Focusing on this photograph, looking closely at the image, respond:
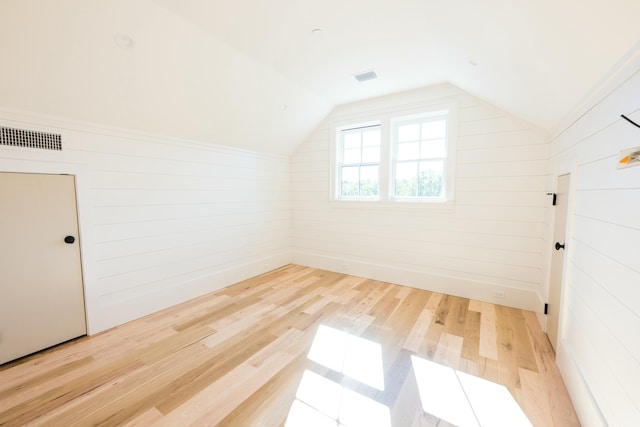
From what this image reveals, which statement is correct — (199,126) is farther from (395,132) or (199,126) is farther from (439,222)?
(439,222)

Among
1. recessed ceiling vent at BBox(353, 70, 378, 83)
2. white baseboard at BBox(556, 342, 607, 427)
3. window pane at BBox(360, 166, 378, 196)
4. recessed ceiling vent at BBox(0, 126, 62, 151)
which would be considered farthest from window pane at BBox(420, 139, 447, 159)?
recessed ceiling vent at BBox(0, 126, 62, 151)

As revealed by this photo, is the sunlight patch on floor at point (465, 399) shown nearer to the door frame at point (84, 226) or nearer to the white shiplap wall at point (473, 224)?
the white shiplap wall at point (473, 224)

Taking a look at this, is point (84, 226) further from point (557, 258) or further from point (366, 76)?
point (557, 258)

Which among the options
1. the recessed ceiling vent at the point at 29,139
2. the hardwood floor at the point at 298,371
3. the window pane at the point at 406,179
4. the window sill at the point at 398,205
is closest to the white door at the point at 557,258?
the hardwood floor at the point at 298,371

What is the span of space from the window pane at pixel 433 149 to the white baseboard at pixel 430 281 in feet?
5.61

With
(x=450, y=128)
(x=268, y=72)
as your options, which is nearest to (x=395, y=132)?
(x=450, y=128)

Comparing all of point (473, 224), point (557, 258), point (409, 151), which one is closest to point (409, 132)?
point (409, 151)

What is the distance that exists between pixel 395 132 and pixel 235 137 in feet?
7.96

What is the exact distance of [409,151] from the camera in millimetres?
3791

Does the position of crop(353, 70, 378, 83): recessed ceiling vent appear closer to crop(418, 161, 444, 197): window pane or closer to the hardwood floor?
crop(418, 161, 444, 197): window pane

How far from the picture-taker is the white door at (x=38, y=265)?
2.10m

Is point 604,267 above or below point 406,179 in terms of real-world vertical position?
below

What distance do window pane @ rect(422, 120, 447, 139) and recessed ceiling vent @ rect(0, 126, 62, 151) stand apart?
4207mm

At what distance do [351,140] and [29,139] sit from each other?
386cm
